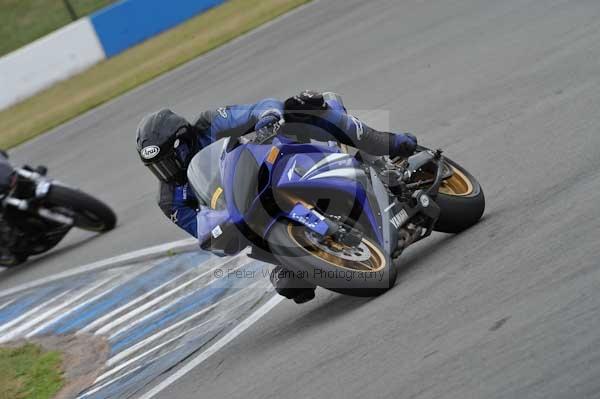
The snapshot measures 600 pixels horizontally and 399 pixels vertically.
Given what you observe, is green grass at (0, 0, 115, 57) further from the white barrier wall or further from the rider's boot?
the rider's boot

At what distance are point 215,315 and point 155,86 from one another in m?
10.6

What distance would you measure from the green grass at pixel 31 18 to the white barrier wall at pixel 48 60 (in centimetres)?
191

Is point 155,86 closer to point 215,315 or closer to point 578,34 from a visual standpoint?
point 578,34

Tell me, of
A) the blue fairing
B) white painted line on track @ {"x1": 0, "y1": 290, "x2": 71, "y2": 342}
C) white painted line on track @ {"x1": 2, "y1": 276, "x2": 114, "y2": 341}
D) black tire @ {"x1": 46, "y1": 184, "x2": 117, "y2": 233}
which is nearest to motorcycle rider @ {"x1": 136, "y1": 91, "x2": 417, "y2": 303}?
the blue fairing

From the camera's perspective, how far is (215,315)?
7.38 meters

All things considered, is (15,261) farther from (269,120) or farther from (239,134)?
(269,120)

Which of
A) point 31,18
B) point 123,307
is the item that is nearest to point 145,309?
point 123,307

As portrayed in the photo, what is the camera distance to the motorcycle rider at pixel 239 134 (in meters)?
6.36

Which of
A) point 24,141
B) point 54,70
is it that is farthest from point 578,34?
point 54,70

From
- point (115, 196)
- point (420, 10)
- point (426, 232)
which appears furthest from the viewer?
point (420, 10)

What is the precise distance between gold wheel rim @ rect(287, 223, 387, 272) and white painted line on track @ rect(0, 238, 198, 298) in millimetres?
3607

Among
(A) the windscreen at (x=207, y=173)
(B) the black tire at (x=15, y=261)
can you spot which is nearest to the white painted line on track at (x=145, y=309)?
(A) the windscreen at (x=207, y=173)

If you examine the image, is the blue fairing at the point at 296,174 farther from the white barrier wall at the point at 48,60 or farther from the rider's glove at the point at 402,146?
the white barrier wall at the point at 48,60

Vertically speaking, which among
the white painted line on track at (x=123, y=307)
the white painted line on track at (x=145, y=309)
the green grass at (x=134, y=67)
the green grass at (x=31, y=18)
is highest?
the white painted line on track at (x=145, y=309)
